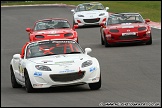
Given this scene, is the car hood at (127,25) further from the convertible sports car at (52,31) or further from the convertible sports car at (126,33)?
the convertible sports car at (52,31)

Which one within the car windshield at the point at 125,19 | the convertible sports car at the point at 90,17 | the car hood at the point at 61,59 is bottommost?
the convertible sports car at the point at 90,17

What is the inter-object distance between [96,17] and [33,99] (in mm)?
25297

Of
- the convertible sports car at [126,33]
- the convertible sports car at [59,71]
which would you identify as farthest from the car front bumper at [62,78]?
the convertible sports car at [126,33]

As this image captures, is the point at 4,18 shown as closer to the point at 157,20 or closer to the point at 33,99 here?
the point at 157,20

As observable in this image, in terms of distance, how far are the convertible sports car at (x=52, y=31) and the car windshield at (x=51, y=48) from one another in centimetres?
958

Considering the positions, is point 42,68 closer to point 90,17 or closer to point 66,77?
point 66,77

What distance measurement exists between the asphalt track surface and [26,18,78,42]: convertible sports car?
1118 millimetres

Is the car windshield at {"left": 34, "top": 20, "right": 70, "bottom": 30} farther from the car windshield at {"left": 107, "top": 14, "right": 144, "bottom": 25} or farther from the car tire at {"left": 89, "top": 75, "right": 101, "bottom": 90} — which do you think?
the car tire at {"left": 89, "top": 75, "right": 101, "bottom": 90}

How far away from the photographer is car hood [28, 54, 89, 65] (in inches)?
578

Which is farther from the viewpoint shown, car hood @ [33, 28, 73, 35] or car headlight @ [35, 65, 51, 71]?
car hood @ [33, 28, 73, 35]

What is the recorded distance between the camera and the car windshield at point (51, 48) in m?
15.9

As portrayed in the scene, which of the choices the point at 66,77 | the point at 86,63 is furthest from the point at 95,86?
the point at 66,77

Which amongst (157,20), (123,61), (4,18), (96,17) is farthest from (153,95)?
(4,18)

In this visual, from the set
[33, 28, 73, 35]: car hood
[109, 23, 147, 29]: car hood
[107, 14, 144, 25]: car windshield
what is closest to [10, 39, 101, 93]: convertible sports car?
[33, 28, 73, 35]: car hood
